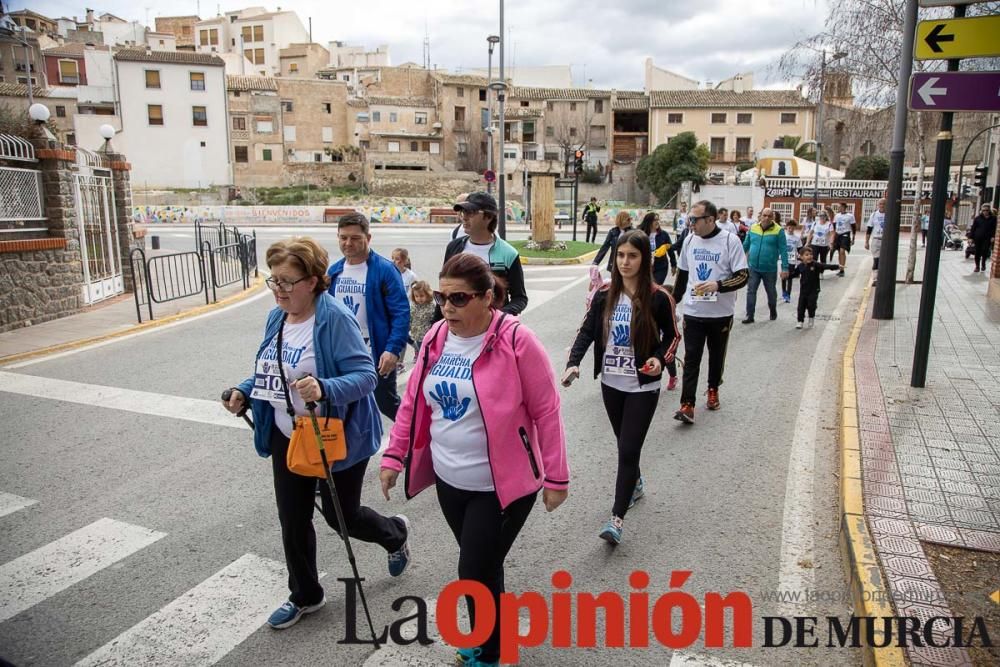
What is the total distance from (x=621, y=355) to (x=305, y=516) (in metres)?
2.06

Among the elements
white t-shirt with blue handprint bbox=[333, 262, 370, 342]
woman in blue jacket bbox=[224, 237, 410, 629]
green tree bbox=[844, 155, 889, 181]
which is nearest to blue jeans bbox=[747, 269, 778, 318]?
white t-shirt with blue handprint bbox=[333, 262, 370, 342]

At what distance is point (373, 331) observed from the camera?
16.6 ft

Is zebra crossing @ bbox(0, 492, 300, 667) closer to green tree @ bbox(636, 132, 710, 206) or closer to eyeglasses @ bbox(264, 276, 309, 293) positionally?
eyeglasses @ bbox(264, 276, 309, 293)

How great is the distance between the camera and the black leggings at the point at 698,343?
648 centimetres

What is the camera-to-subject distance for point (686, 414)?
641cm

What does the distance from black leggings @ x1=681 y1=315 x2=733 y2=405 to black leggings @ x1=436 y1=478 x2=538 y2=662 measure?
383 centimetres

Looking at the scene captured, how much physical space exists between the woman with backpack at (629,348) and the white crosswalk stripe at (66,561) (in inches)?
113

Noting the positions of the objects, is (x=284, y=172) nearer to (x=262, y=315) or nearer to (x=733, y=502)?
(x=262, y=315)

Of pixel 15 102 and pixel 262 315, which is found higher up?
pixel 15 102

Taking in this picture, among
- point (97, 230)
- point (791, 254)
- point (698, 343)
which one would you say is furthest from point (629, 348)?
point (791, 254)

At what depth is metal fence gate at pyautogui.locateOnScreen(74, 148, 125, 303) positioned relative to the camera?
12898mm

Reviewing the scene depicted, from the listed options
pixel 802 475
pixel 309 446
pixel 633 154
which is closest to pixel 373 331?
pixel 309 446

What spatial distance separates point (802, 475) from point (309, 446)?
3.74m

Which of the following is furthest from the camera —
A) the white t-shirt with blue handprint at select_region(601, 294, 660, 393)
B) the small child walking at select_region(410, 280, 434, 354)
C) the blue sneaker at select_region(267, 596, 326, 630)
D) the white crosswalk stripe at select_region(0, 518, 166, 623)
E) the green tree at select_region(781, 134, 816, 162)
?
the green tree at select_region(781, 134, 816, 162)
